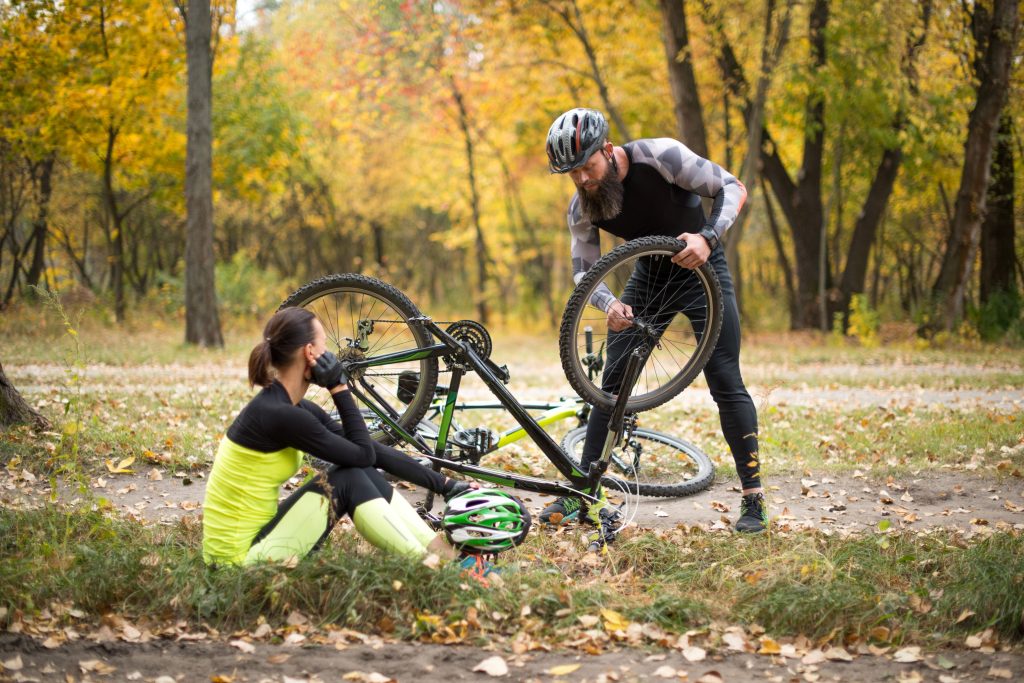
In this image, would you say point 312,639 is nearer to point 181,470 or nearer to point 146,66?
point 181,470

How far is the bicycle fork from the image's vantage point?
4410mm

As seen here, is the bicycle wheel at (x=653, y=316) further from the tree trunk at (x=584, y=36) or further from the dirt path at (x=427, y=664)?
the tree trunk at (x=584, y=36)

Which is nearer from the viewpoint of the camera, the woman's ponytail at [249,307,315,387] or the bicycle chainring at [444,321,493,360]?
the woman's ponytail at [249,307,315,387]

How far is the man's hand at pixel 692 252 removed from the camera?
423 centimetres

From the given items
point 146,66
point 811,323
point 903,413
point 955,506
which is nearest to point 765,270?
point 811,323

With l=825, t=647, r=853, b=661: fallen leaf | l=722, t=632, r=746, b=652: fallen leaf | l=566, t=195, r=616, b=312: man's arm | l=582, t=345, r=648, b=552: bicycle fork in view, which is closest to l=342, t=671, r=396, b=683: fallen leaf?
l=722, t=632, r=746, b=652: fallen leaf

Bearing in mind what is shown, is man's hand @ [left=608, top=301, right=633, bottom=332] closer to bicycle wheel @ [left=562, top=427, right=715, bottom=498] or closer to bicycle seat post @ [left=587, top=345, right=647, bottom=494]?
bicycle seat post @ [left=587, top=345, right=647, bottom=494]

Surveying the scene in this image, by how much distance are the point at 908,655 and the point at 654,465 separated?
8.63 ft

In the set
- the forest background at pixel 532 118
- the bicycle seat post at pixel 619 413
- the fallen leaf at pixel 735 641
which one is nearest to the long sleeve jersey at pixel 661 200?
the bicycle seat post at pixel 619 413

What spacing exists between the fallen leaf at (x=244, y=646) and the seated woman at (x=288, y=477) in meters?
0.42

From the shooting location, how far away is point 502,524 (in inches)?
160

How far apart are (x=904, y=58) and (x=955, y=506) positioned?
11976 mm

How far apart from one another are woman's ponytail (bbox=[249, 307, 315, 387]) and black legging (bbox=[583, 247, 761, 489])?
167 cm

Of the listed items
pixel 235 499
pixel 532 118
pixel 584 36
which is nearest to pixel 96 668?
pixel 235 499
